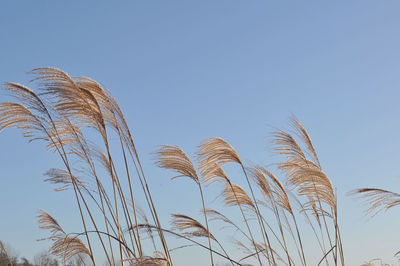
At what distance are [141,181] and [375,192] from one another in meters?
1.93

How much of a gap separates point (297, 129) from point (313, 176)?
1084 mm

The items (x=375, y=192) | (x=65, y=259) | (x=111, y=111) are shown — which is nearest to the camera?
(x=111, y=111)

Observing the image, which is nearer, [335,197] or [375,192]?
[375,192]

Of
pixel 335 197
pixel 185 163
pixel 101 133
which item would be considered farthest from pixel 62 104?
pixel 335 197

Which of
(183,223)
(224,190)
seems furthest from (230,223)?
(183,223)

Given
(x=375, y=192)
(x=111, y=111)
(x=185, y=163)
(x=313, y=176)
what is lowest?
(x=375, y=192)

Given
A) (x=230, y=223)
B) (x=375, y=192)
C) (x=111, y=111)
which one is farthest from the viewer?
(x=230, y=223)

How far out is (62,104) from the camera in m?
3.62

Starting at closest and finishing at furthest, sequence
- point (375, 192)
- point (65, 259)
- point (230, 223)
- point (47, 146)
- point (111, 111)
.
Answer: point (111, 111) < point (375, 192) < point (47, 146) < point (230, 223) < point (65, 259)

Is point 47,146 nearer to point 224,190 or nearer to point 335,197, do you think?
point 224,190

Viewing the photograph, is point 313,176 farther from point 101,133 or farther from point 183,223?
point 101,133

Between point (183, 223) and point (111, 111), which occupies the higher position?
point (111, 111)

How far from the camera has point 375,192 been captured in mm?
3857

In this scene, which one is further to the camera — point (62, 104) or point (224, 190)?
point (224, 190)
